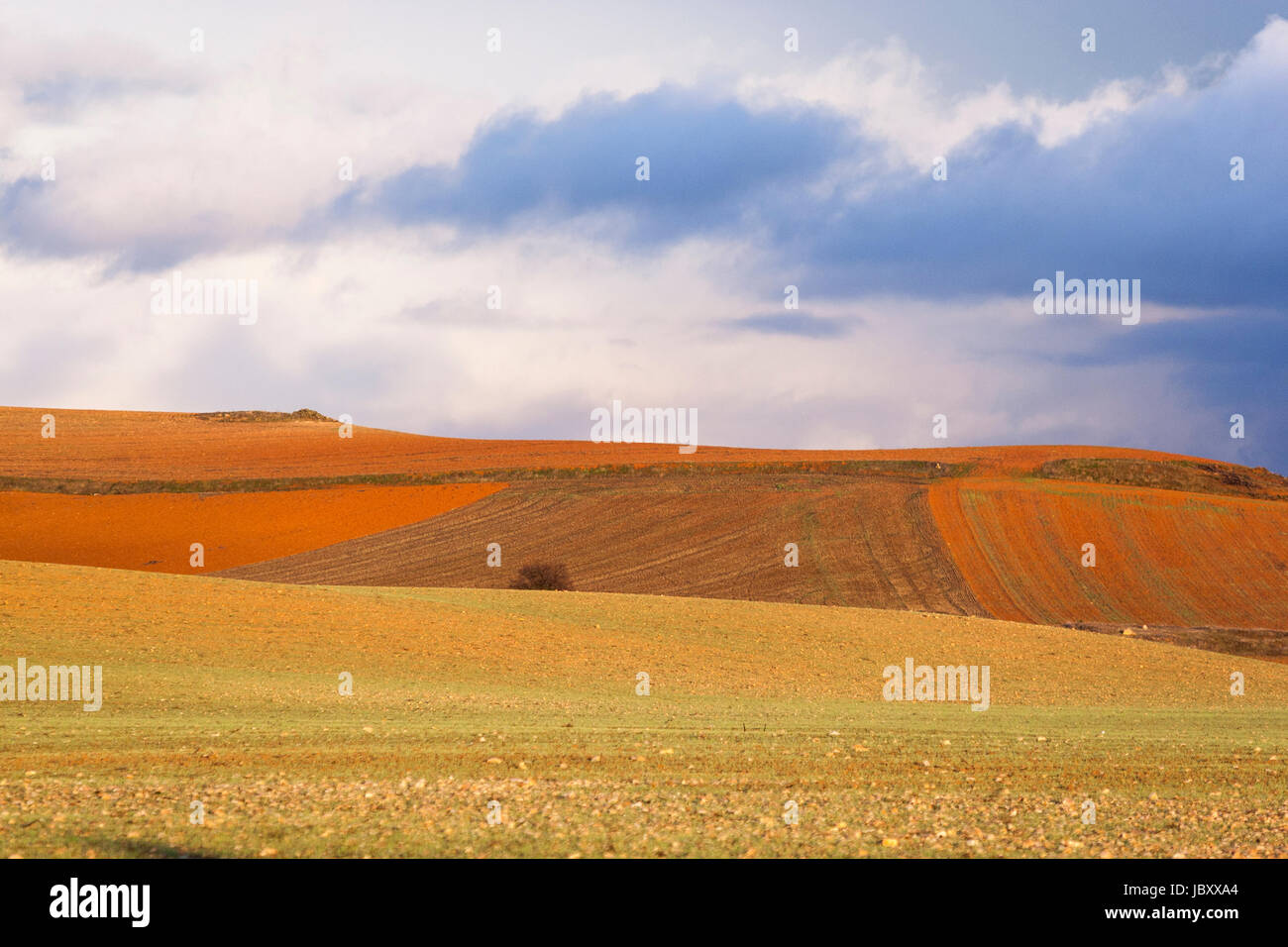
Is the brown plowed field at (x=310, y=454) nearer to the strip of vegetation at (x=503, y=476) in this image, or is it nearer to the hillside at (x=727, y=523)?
the hillside at (x=727, y=523)

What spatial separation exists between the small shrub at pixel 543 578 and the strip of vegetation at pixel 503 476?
78.0 feet

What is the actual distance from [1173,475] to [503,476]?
42.7 meters

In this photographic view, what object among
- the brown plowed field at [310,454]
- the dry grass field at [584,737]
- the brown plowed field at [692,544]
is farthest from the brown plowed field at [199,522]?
the dry grass field at [584,737]

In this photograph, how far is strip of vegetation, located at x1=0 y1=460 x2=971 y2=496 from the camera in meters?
69.7

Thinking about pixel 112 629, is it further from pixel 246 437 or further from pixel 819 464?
pixel 246 437

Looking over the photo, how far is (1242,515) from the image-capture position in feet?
192

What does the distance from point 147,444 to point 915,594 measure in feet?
214

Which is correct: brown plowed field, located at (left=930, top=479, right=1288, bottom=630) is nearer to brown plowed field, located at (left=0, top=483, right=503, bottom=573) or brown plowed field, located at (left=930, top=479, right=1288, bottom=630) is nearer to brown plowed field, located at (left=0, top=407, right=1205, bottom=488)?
brown plowed field, located at (left=0, top=407, right=1205, bottom=488)

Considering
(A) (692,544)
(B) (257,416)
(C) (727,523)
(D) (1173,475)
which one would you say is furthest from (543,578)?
(B) (257,416)

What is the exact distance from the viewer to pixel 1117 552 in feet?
174

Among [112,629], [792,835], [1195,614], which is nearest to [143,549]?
[112,629]

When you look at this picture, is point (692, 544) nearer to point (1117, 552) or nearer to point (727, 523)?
point (727, 523)

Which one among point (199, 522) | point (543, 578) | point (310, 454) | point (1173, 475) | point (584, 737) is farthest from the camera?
point (310, 454)

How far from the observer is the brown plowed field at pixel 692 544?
47.5 meters
